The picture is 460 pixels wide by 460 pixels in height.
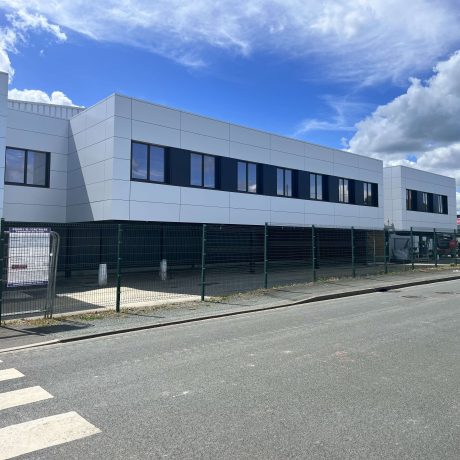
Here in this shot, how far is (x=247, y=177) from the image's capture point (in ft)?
76.4

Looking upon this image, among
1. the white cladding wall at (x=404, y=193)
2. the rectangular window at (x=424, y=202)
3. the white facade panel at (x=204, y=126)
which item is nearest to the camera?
the white facade panel at (x=204, y=126)

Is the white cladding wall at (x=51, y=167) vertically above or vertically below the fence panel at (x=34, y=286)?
above

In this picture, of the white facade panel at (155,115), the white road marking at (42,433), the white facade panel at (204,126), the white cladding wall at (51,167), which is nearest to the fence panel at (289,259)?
the white facade panel at (204,126)

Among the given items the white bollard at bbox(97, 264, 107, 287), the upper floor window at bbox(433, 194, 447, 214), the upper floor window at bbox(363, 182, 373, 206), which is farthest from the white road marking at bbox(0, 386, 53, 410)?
the upper floor window at bbox(433, 194, 447, 214)

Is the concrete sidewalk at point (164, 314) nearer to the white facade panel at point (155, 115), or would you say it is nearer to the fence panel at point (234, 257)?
the fence panel at point (234, 257)

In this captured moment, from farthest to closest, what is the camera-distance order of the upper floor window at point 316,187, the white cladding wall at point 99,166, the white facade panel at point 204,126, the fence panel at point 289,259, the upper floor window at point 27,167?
1. the upper floor window at point 316,187
2. the white facade panel at point 204,126
3. the fence panel at point 289,259
4. the upper floor window at point 27,167
5. the white cladding wall at point 99,166

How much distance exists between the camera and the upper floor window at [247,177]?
904 inches

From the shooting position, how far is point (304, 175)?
85.6 ft

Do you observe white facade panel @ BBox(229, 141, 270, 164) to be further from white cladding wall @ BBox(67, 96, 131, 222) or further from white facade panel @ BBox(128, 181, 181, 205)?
white cladding wall @ BBox(67, 96, 131, 222)

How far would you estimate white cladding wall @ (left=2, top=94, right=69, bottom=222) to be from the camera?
19375mm

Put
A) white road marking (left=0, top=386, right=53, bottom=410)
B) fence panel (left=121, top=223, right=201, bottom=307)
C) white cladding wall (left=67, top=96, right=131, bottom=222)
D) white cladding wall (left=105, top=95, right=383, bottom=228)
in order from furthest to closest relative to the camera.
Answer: white cladding wall (left=105, top=95, right=383, bottom=228) → white cladding wall (left=67, top=96, right=131, bottom=222) → fence panel (left=121, top=223, right=201, bottom=307) → white road marking (left=0, top=386, right=53, bottom=410)

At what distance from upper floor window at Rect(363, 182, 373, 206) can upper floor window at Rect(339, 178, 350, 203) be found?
199 centimetres

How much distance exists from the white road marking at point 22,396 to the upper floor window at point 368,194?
1094 inches

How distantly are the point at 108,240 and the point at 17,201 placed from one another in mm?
4051
